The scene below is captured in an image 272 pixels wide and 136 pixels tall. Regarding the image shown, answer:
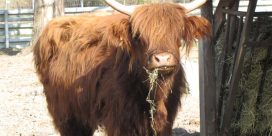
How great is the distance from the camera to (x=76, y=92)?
4711 mm

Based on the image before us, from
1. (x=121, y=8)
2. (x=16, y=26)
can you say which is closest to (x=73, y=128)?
(x=121, y=8)

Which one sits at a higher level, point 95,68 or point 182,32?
point 182,32

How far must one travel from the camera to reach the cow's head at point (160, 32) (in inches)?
136

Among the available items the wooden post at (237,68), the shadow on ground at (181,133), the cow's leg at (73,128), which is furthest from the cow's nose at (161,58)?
the shadow on ground at (181,133)

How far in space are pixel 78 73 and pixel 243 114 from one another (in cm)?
210

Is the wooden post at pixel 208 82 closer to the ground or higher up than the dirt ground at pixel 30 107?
higher up

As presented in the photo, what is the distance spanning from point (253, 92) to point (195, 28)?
131 cm

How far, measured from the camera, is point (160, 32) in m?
3.61

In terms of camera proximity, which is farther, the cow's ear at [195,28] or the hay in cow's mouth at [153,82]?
the cow's ear at [195,28]

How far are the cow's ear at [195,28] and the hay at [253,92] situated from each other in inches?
32.9

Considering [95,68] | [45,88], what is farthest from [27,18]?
[95,68]

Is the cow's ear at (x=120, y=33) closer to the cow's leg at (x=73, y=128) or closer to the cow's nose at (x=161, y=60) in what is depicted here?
the cow's nose at (x=161, y=60)

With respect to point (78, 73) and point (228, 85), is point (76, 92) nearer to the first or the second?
point (78, 73)

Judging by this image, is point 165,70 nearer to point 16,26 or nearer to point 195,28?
point 195,28
